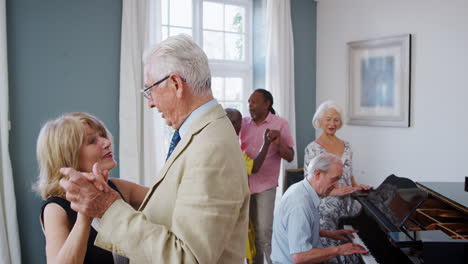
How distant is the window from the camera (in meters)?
4.10

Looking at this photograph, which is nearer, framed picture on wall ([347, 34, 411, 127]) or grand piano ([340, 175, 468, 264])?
grand piano ([340, 175, 468, 264])

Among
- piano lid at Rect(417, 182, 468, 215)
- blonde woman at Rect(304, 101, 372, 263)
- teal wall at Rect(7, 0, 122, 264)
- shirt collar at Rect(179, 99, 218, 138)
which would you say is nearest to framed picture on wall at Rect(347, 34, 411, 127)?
blonde woman at Rect(304, 101, 372, 263)

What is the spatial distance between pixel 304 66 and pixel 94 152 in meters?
3.56

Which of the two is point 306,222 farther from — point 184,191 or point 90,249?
point 184,191

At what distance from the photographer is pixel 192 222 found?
974 mm

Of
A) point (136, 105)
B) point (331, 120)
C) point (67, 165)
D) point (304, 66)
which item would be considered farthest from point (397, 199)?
point (304, 66)

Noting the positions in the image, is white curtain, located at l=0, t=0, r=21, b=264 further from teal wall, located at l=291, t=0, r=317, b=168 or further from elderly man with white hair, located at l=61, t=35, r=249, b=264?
teal wall, located at l=291, t=0, r=317, b=168

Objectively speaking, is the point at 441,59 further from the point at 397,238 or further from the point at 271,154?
the point at 397,238

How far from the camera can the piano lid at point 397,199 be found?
2066 millimetres

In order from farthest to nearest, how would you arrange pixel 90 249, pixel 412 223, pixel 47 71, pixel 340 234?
pixel 47 71 < pixel 340 234 < pixel 412 223 < pixel 90 249

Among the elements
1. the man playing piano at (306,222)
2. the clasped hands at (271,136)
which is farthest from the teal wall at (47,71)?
the man playing piano at (306,222)

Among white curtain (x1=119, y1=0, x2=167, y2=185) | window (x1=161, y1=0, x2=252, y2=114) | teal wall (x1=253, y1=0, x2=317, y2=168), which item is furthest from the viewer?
teal wall (x1=253, y1=0, x2=317, y2=168)

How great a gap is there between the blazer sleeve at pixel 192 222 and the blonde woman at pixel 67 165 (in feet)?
0.79

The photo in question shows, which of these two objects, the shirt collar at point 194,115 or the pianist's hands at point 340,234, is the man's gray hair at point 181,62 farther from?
the pianist's hands at point 340,234
